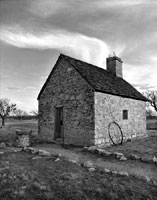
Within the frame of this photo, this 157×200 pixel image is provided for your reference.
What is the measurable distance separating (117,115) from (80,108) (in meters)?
3.28

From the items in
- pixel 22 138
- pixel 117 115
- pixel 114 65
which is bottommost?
pixel 22 138

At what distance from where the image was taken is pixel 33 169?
5797 mm

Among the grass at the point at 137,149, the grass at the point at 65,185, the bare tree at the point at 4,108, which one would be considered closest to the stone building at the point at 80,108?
the grass at the point at 137,149

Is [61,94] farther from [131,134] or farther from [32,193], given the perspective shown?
[32,193]

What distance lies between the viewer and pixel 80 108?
451 inches

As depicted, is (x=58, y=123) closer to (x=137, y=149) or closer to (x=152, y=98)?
(x=137, y=149)

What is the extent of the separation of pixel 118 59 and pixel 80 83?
8.65 m

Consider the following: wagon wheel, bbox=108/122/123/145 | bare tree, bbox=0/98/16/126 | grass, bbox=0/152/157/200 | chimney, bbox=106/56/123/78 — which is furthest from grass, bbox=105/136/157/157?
bare tree, bbox=0/98/16/126

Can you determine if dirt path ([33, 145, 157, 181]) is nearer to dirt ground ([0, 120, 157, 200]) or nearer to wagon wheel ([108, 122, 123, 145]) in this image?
dirt ground ([0, 120, 157, 200])

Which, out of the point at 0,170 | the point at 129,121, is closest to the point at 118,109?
the point at 129,121

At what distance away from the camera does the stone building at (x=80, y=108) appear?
10953 millimetres

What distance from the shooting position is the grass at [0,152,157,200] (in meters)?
4.07

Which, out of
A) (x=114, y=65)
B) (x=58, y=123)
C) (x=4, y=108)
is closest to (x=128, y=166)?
(x=58, y=123)

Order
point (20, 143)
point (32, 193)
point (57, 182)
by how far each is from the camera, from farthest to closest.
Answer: point (20, 143) → point (57, 182) → point (32, 193)
